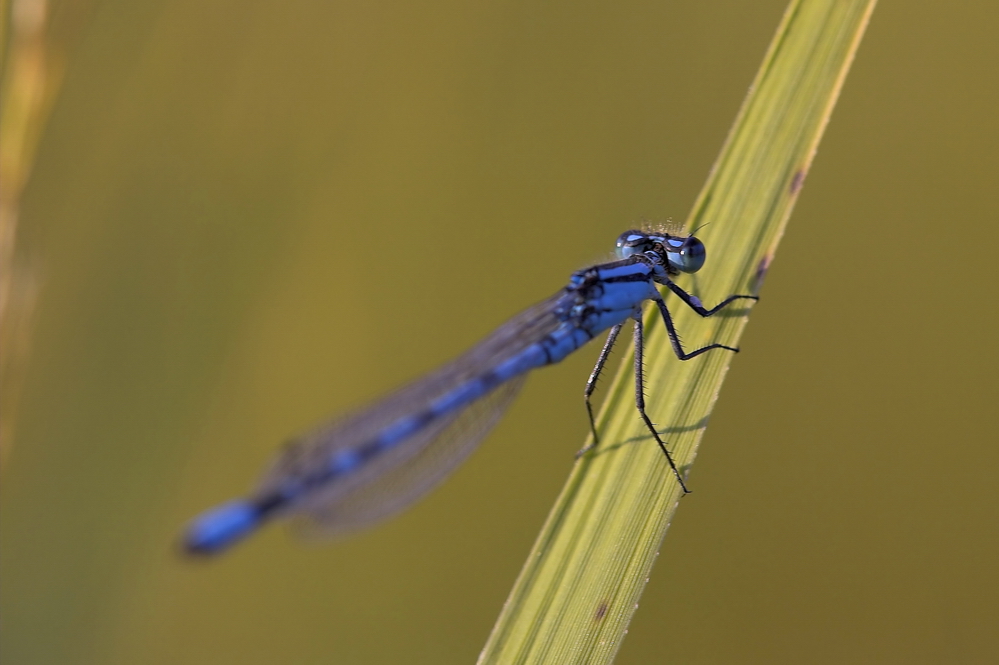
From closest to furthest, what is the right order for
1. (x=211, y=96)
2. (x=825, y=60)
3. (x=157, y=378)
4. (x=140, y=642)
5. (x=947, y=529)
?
(x=825, y=60) < (x=947, y=529) < (x=140, y=642) < (x=157, y=378) < (x=211, y=96)

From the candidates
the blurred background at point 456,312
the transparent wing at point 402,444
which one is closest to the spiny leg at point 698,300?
the blurred background at point 456,312

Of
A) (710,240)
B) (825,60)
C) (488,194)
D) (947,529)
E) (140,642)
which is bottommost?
(140,642)

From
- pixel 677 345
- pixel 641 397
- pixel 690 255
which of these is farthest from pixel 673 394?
pixel 690 255

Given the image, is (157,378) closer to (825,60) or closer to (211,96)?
(211,96)

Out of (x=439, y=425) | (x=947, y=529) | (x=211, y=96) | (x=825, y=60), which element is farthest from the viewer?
(x=211, y=96)

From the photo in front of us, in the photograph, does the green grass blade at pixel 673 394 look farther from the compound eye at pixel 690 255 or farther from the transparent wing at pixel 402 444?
the transparent wing at pixel 402 444

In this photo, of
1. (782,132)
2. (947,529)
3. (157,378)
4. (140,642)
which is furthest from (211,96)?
(947,529)

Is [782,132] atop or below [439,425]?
atop
